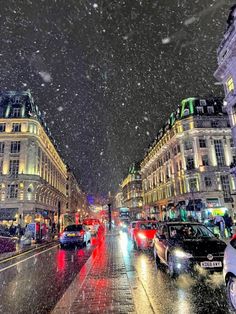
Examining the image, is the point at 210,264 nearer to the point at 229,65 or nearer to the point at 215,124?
the point at 229,65

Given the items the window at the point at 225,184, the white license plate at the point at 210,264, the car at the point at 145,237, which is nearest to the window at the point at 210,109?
the window at the point at 225,184

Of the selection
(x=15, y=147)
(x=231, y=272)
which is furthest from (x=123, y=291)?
(x=15, y=147)

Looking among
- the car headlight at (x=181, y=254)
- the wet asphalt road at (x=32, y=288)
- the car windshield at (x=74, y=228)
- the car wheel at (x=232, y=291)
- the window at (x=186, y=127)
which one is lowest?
the wet asphalt road at (x=32, y=288)

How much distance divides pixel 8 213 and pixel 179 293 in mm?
41996

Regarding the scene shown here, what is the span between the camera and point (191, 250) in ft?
23.8

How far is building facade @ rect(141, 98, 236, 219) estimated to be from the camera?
4350cm

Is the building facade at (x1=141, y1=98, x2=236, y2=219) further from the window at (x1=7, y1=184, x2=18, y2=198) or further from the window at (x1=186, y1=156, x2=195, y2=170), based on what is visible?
the window at (x1=7, y1=184, x2=18, y2=198)

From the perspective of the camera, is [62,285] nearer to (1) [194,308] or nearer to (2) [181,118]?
(1) [194,308]

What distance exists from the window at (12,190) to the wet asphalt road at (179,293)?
39231 mm

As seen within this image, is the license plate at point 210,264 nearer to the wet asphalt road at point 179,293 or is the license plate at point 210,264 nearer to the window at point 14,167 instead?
the wet asphalt road at point 179,293

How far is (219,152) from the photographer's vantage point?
152 ft

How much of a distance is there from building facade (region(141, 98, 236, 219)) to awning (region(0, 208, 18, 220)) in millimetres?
28609

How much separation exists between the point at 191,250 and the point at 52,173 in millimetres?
56881

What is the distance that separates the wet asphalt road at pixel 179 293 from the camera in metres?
4.91
